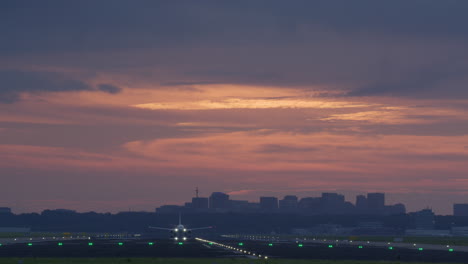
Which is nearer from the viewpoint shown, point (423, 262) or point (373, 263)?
point (373, 263)

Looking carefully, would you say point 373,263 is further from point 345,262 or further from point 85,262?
point 85,262

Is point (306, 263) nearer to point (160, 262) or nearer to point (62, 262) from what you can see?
point (160, 262)

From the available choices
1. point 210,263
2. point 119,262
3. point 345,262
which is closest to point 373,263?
point 345,262

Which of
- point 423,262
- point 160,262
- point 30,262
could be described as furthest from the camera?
point 423,262

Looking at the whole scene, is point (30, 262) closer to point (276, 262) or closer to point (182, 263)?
point (182, 263)

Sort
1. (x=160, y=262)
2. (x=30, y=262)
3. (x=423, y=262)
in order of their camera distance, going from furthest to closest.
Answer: (x=423, y=262), (x=160, y=262), (x=30, y=262)

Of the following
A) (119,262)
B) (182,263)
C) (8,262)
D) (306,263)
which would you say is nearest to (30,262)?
(8,262)

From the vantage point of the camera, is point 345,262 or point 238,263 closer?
point 238,263

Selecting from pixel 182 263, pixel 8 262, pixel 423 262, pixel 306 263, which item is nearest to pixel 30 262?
pixel 8 262
